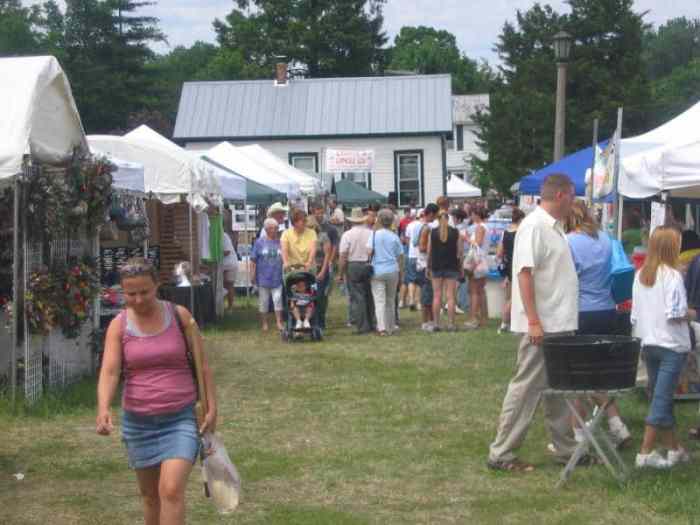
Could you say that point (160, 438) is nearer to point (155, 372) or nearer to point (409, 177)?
point (155, 372)

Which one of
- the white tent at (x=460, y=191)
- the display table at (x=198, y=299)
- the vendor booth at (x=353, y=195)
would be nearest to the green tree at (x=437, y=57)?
the white tent at (x=460, y=191)

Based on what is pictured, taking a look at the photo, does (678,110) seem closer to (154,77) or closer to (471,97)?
(154,77)

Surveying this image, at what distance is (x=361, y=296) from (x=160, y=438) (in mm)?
12270

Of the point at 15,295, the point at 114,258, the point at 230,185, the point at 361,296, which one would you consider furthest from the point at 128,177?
the point at 230,185

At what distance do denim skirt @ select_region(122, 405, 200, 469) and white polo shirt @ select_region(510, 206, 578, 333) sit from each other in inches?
123

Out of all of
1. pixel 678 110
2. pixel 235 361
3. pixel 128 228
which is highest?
pixel 678 110

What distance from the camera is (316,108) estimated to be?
1762 inches

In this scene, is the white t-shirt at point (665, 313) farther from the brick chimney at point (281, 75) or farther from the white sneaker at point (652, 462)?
the brick chimney at point (281, 75)

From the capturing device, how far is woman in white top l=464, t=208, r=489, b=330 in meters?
19.0

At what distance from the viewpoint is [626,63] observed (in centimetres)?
4553

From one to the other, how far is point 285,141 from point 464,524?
37.0 metres

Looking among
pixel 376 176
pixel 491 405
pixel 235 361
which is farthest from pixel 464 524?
pixel 376 176

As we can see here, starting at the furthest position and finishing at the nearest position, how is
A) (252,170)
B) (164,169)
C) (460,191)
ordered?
(460,191) < (252,170) < (164,169)

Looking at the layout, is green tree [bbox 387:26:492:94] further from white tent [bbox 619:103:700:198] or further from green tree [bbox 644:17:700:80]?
white tent [bbox 619:103:700:198]
